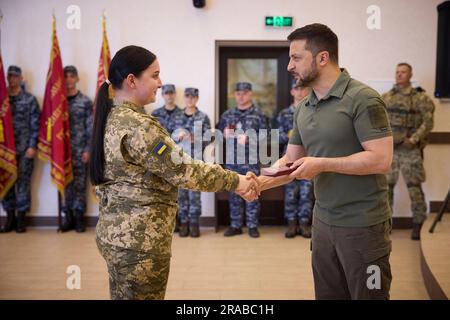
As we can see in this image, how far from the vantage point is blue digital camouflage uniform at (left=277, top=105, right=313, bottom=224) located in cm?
520

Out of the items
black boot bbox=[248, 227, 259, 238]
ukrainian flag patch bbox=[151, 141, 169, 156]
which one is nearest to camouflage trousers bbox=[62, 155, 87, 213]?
black boot bbox=[248, 227, 259, 238]

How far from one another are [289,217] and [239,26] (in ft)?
7.86

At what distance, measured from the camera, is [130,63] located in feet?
5.78

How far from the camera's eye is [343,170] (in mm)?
1756

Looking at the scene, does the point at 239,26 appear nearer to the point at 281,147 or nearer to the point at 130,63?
the point at 281,147

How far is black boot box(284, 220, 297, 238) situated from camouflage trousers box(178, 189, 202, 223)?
1.05 meters

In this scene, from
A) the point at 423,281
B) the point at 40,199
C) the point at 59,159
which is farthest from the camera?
the point at 40,199

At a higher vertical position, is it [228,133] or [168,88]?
[168,88]

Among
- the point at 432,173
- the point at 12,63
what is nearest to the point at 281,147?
the point at 432,173

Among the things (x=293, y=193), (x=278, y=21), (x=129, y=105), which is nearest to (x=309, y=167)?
(x=129, y=105)

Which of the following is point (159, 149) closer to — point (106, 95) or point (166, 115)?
point (106, 95)

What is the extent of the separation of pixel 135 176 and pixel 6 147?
4.08 metres

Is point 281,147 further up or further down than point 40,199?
further up
